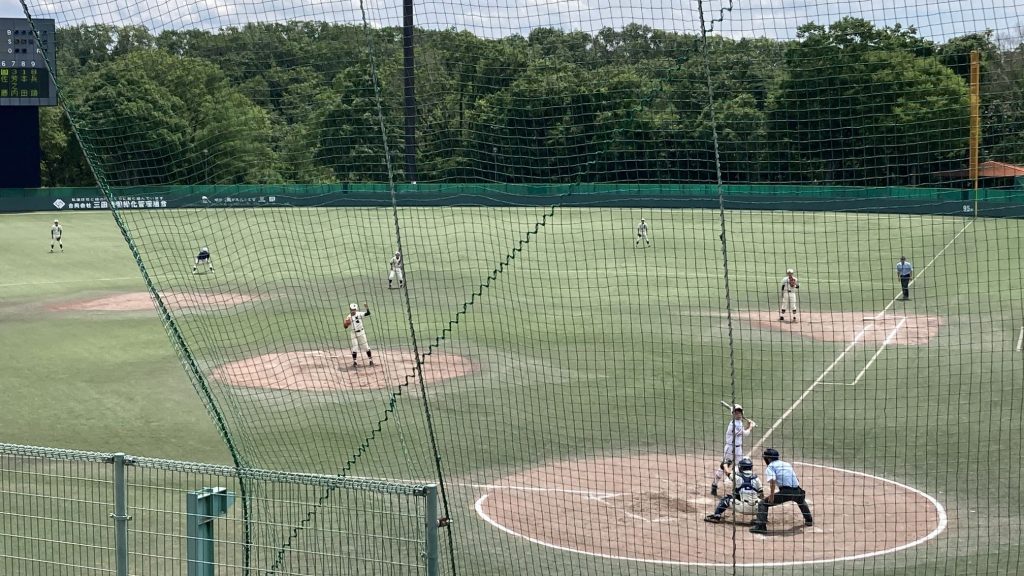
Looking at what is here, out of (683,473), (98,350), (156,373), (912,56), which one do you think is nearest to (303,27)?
(912,56)

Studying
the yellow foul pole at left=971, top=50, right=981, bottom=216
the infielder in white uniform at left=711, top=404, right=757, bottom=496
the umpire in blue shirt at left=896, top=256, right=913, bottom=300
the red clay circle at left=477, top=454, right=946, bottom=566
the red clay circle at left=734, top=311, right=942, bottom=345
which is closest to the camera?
the yellow foul pole at left=971, top=50, right=981, bottom=216

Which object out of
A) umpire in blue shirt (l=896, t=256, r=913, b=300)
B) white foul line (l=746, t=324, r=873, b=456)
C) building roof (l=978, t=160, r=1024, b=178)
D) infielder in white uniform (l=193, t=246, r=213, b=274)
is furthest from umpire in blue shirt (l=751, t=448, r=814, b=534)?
umpire in blue shirt (l=896, t=256, r=913, b=300)

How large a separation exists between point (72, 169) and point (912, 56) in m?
59.9

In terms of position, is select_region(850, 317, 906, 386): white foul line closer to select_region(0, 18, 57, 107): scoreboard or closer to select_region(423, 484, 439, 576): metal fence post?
select_region(423, 484, 439, 576): metal fence post

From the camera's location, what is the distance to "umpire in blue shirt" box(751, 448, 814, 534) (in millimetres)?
14047

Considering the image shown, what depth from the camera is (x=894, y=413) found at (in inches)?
836

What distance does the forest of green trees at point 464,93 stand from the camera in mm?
9633

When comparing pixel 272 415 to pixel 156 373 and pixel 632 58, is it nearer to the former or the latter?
pixel 156 373

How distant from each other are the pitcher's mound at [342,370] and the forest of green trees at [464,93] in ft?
37.2

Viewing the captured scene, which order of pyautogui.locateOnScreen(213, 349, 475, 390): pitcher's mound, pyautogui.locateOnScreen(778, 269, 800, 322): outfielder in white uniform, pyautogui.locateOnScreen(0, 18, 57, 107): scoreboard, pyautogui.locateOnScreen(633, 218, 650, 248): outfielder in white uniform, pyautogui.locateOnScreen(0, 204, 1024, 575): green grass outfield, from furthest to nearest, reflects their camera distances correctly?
pyautogui.locateOnScreen(633, 218, 650, 248): outfielder in white uniform
pyautogui.locateOnScreen(0, 18, 57, 107): scoreboard
pyautogui.locateOnScreen(778, 269, 800, 322): outfielder in white uniform
pyautogui.locateOnScreen(213, 349, 475, 390): pitcher's mound
pyautogui.locateOnScreen(0, 204, 1024, 575): green grass outfield

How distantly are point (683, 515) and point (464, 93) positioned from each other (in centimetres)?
660

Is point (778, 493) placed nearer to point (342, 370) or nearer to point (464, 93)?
point (464, 93)

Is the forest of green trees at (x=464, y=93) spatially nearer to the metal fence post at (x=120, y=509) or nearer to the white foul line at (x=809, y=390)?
the metal fence post at (x=120, y=509)

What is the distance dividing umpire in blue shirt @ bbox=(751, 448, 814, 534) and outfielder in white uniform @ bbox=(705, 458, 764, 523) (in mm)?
147
